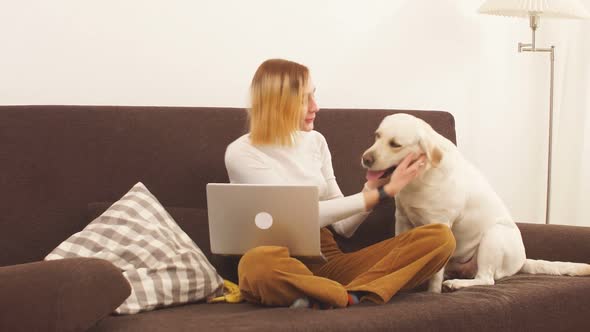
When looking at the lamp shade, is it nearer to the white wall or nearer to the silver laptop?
the white wall

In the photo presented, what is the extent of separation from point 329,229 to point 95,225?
2.73 ft

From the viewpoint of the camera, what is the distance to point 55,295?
1.80 meters

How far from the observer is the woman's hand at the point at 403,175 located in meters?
2.64

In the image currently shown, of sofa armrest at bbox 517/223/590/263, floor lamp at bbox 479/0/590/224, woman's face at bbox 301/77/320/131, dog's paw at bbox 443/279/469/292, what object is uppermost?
floor lamp at bbox 479/0/590/224

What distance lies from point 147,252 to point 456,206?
1.01 m

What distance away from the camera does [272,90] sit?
2.77m

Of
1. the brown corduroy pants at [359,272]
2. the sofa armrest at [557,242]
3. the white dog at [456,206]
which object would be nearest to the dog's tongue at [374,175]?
the white dog at [456,206]

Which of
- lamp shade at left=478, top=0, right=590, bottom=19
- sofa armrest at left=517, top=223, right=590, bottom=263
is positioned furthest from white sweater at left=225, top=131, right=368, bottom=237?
lamp shade at left=478, top=0, right=590, bottom=19

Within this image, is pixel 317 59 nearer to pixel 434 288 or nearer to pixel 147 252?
pixel 434 288

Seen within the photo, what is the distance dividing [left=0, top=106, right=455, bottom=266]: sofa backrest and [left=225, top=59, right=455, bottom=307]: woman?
14 cm

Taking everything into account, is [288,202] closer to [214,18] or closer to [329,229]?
[329,229]

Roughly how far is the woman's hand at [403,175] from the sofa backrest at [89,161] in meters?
Result: 0.41

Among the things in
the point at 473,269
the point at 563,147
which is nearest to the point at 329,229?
the point at 473,269

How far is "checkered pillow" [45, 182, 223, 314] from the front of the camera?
2.37 meters
